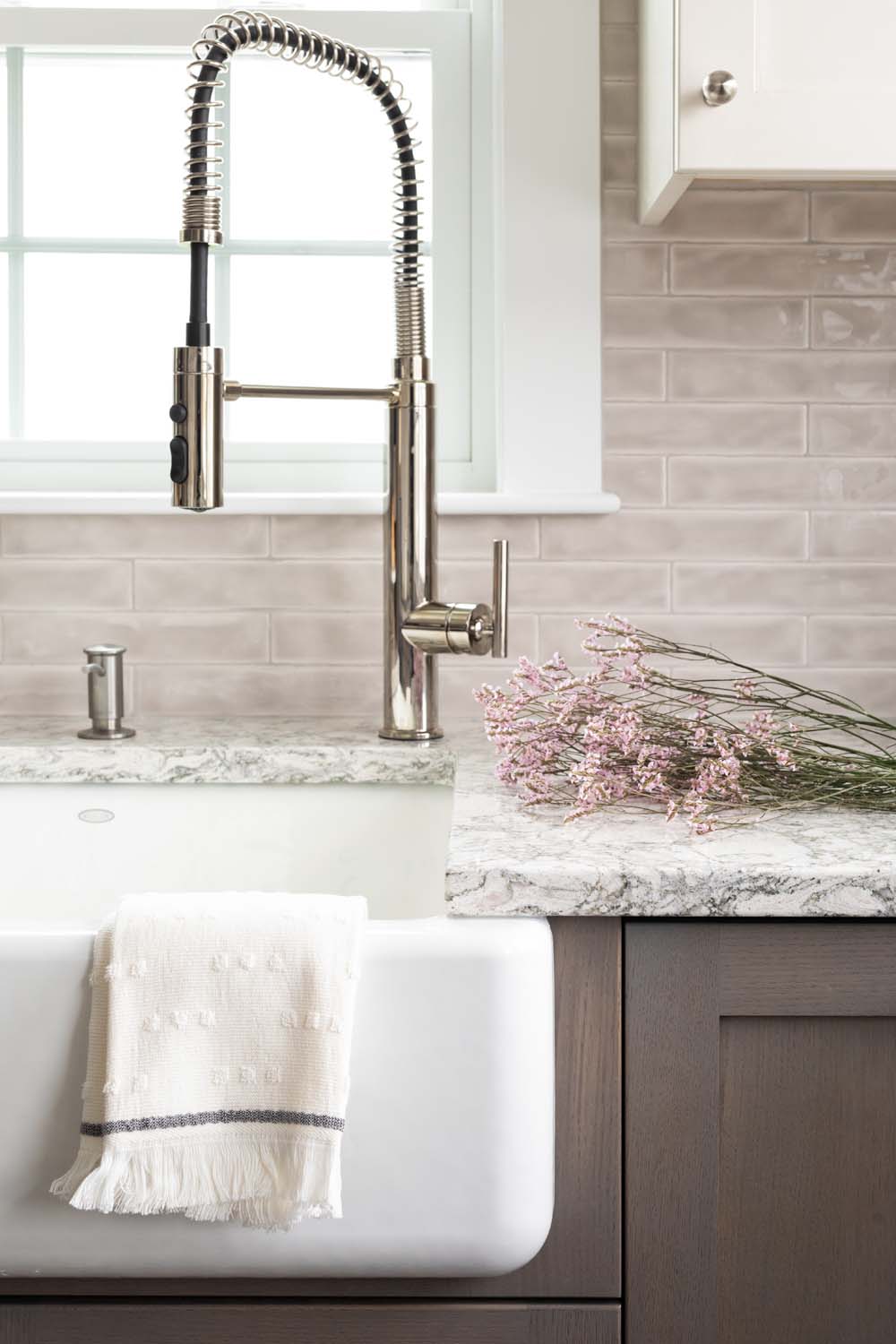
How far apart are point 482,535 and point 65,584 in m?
0.49

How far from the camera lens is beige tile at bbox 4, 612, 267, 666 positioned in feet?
4.75

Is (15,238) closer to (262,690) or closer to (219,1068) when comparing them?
(262,690)

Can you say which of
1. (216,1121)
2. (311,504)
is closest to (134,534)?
(311,504)

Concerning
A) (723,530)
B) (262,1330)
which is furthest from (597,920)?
(723,530)

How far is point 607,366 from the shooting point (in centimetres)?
142

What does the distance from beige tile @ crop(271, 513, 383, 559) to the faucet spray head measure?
0.24 m

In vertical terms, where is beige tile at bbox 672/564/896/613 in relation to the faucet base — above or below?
above

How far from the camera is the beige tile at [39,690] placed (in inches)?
57.1

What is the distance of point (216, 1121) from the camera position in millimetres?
699

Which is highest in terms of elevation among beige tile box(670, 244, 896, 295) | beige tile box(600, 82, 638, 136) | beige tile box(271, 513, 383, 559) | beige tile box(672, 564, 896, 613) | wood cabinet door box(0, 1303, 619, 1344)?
beige tile box(600, 82, 638, 136)

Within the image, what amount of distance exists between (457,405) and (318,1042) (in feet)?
3.25

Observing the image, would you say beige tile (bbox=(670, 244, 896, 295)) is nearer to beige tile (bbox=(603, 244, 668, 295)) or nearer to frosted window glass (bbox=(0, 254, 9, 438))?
beige tile (bbox=(603, 244, 668, 295))

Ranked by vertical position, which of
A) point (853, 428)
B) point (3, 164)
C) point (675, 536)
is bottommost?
point (675, 536)

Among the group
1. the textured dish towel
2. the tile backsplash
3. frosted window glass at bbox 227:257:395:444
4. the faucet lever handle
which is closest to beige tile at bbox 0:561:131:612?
the tile backsplash
